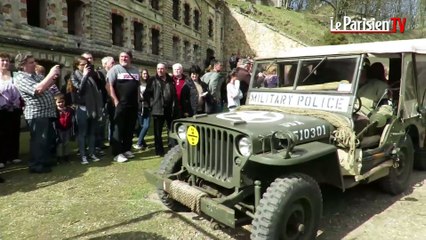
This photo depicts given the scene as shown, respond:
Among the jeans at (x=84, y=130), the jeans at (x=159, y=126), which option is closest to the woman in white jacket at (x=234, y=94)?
the jeans at (x=159, y=126)

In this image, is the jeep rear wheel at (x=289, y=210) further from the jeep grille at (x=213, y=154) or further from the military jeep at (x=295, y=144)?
the jeep grille at (x=213, y=154)

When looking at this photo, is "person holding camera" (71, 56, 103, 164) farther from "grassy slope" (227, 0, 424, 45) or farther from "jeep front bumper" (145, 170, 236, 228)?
"grassy slope" (227, 0, 424, 45)

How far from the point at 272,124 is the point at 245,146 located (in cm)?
50

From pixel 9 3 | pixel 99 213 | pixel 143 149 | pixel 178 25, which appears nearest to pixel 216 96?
pixel 143 149

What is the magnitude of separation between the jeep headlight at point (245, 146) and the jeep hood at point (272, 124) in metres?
0.08

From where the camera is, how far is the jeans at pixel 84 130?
614 centimetres

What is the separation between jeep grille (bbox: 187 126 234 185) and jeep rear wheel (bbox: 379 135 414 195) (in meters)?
2.63

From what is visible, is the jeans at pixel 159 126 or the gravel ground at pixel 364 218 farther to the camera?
the jeans at pixel 159 126

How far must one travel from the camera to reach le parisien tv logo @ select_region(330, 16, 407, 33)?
37.2m

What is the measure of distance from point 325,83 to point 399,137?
4.55 feet

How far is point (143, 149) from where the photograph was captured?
7461 millimetres

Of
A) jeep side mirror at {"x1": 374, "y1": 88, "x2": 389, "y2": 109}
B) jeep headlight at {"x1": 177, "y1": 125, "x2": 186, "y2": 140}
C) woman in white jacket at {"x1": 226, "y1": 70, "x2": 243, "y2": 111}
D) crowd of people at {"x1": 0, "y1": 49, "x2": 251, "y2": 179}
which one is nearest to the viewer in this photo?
jeep headlight at {"x1": 177, "y1": 125, "x2": 186, "y2": 140}

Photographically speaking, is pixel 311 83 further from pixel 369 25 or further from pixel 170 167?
pixel 369 25

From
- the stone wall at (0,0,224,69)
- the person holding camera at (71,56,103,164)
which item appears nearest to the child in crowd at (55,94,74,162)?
the person holding camera at (71,56,103,164)
